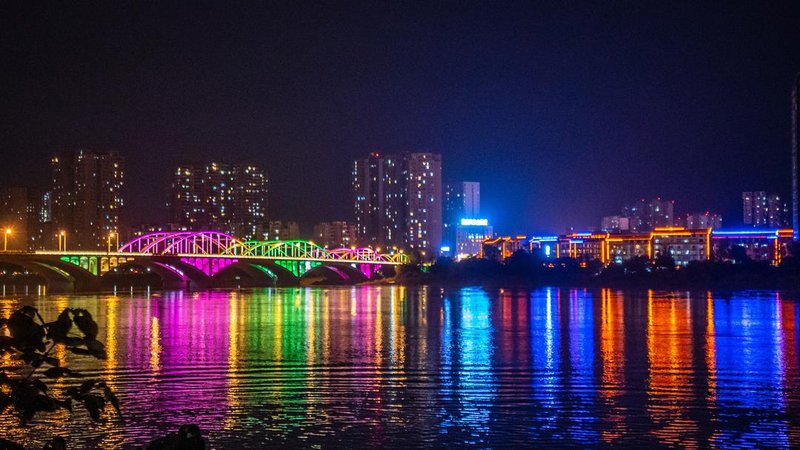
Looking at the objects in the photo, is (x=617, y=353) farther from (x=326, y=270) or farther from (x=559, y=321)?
(x=326, y=270)

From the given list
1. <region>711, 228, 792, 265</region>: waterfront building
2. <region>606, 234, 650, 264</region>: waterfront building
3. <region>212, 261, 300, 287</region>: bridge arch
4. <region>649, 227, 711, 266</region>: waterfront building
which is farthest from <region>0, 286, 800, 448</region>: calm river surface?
<region>606, 234, 650, 264</region>: waterfront building

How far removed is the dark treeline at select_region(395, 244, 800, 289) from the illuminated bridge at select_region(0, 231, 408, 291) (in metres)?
11.5

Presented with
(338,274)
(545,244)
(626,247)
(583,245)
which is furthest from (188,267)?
(583,245)

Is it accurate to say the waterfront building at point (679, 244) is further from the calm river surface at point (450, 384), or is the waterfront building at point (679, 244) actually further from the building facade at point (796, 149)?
the calm river surface at point (450, 384)

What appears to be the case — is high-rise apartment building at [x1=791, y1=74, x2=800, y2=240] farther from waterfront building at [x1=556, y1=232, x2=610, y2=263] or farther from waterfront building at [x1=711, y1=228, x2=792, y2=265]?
waterfront building at [x1=556, y1=232, x2=610, y2=263]

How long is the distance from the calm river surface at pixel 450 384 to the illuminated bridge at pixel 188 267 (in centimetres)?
5907

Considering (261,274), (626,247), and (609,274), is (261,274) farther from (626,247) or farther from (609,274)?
(626,247)

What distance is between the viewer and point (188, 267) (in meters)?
118

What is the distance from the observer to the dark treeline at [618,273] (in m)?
102

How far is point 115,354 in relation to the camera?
3125cm

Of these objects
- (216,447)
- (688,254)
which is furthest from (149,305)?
(688,254)

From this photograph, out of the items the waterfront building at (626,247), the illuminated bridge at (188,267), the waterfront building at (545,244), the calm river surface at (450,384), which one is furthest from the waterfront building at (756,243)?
the calm river surface at (450,384)

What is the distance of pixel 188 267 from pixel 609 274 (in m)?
52.1

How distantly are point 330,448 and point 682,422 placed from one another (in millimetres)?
6692
